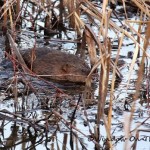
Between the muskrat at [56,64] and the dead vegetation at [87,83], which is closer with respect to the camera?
the dead vegetation at [87,83]

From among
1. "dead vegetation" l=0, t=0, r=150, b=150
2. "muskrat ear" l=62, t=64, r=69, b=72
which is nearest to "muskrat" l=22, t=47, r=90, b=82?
"muskrat ear" l=62, t=64, r=69, b=72

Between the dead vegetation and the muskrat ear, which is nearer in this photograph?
the dead vegetation

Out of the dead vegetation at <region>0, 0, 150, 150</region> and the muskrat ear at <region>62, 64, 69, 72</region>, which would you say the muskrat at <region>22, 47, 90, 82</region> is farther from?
the dead vegetation at <region>0, 0, 150, 150</region>

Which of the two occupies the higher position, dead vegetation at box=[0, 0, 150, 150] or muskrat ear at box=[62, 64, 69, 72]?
dead vegetation at box=[0, 0, 150, 150]

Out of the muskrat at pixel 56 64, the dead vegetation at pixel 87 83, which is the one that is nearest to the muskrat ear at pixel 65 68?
the muskrat at pixel 56 64

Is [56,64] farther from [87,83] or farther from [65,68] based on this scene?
[87,83]

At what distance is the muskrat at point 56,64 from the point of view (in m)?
5.59

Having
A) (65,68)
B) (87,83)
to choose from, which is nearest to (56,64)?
(65,68)

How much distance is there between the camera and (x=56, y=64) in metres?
5.69

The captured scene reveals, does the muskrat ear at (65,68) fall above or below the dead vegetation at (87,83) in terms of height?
below

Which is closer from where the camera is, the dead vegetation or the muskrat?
the dead vegetation

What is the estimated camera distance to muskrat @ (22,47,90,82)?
5589 mm

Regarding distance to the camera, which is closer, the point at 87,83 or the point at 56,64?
the point at 87,83

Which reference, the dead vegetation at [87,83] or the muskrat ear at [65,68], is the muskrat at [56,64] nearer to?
the muskrat ear at [65,68]
